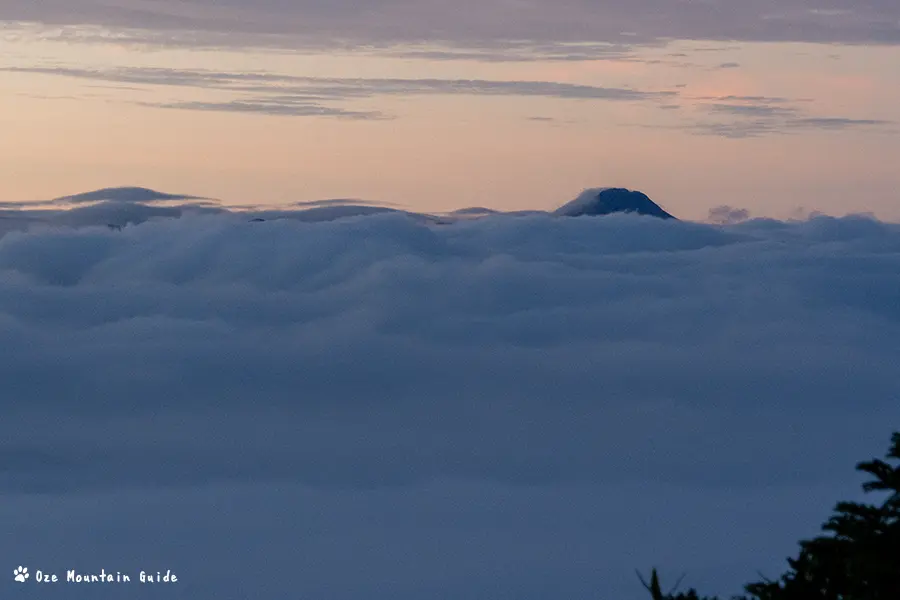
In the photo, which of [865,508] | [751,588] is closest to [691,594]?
[751,588]

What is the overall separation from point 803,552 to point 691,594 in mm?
3646

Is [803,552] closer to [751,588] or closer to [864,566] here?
[751,588]

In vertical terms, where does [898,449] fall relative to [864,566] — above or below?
above

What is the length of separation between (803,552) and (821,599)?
1.34 meters

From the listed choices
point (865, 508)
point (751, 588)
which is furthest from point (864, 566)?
point (751, 588)

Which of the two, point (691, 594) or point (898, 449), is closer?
point (898, 449)

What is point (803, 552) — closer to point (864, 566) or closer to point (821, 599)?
point (821, 599)

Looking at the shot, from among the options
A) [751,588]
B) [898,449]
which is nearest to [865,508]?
[898,449]

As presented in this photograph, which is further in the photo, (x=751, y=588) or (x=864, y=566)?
(x=751, y=588)

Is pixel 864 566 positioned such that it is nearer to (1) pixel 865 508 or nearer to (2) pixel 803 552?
(1) pixel 865 508

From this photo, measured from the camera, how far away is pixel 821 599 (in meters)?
36.6

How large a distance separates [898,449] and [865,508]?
176cm

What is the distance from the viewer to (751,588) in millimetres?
36375

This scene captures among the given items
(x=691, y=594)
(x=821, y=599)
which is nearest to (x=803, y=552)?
(x=821, y=599)
